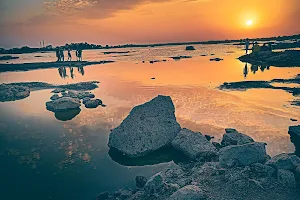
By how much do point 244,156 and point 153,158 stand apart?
477 cm

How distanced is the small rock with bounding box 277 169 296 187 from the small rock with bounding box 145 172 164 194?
454cm

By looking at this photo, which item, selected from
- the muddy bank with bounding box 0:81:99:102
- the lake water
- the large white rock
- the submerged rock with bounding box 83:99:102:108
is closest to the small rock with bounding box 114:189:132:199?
the lake water

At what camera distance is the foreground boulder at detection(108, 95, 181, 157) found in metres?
13.9

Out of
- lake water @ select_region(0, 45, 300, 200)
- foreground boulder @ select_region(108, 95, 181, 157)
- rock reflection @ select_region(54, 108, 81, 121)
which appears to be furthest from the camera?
rock reflection @ select_region(54, 108, 81, 121)

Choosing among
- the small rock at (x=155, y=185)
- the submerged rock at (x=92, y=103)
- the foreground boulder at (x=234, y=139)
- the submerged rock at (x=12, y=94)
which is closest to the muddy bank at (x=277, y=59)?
the submerged rock at (x=92, y=103)

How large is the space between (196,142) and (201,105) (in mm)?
8959

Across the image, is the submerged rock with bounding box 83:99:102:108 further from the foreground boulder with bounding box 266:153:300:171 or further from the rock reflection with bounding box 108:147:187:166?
the foreground boulder with bounding box 266:153:300:171

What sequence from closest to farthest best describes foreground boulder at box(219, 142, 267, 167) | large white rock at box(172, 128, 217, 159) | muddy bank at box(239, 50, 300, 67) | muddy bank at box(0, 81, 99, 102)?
foreground boulder at box(219, 142, 267, 167)
large white rock at box(172, 128, 217, 159)
muddy bank at box(0, 81, 99, 102)
muddy bank at box(239, 50, 300, 67)

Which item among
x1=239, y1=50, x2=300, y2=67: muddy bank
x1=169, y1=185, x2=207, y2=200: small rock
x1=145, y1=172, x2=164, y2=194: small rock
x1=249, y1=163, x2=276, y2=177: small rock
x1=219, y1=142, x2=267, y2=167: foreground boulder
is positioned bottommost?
x1=145, y1=172, x2=164, y2=194: small rock

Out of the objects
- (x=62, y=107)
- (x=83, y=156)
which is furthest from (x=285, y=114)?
(x=62, y=107)

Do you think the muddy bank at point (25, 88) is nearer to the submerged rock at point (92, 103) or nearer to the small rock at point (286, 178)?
the submerged rock at point (92, 103)

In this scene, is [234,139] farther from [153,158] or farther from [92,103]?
[92,103]

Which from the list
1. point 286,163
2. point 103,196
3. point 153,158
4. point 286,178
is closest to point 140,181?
point 103,196

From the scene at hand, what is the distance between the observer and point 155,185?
9906 mm
